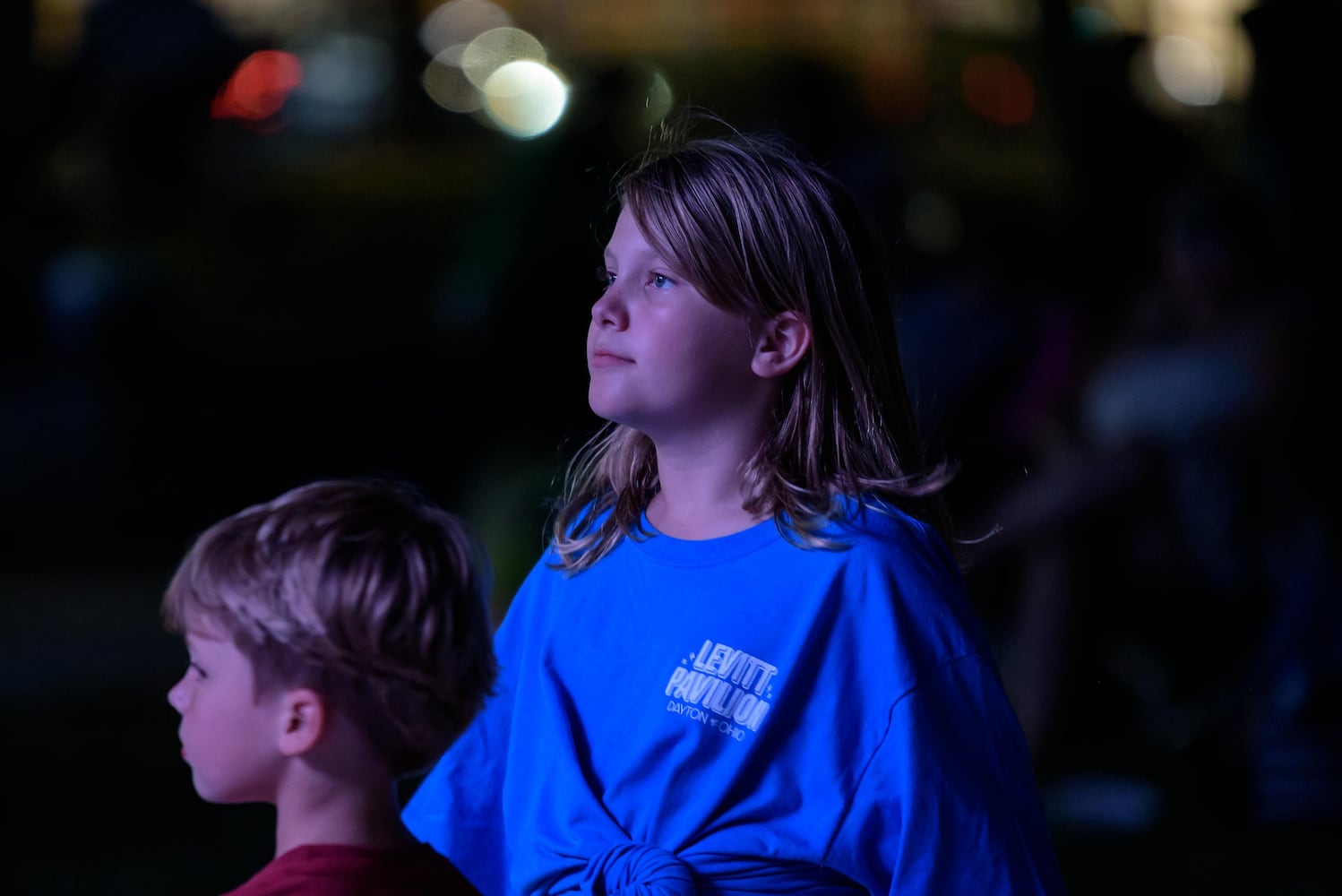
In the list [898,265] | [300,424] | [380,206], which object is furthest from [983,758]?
[380,206]

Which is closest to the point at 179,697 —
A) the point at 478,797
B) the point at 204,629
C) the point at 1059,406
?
the point at 204,629

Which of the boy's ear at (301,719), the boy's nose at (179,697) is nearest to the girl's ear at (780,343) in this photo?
the boy's ear at (301,719)

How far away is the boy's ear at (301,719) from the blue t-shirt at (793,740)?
27 centimetres

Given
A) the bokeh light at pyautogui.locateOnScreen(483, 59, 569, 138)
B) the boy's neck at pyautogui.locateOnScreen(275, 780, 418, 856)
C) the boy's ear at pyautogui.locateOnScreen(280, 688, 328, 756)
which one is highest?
the bokeh light at pyautogui.locateOnScreen(483, 59, 569, 138)

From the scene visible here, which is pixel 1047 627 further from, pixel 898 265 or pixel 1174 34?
pixel 1174 34

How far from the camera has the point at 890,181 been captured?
187 inches

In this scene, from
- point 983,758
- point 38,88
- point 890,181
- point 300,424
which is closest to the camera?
point 983,758

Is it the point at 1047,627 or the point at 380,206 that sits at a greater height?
Result: the point at 380,206

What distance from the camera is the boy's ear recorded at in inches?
59.8

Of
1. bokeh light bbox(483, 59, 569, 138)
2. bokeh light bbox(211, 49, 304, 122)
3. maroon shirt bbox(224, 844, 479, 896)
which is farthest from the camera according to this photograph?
bokeh light bbox(211, 49, 304, 122)

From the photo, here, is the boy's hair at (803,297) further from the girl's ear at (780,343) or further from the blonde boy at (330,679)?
the blonde boy at (330,679)

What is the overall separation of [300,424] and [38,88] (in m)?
3.92

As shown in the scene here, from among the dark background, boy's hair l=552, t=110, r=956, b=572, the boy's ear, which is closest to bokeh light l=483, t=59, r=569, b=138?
the dark background

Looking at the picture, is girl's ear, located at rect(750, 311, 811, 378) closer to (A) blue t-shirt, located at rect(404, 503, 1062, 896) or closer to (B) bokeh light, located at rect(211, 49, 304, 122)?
(A) blue t-shirt, located at rect(404, 503, 1062, 896)
